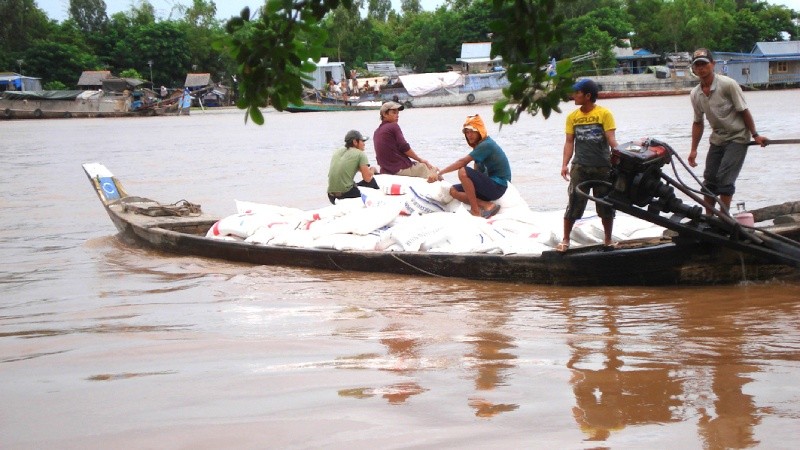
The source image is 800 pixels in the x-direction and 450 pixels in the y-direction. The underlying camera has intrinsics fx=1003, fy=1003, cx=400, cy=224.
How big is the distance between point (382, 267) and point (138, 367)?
258cm

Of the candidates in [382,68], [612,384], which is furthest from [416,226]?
[382,68]

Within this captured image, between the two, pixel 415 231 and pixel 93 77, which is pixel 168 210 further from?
pixel 93 77

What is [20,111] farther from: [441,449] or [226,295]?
[441,449]

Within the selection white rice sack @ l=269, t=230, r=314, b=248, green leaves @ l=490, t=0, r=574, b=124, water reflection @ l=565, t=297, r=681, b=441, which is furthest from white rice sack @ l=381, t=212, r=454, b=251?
green leaves @ l=490, t=0, r=574, b=124

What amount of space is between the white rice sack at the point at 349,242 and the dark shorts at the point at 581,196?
5.12 feet

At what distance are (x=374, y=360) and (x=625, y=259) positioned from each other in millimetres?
2132

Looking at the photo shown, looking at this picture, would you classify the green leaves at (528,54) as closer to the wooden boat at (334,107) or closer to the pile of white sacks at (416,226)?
the pile of white sacks at (416,226)

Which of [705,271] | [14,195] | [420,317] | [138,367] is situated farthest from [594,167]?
[14,195]

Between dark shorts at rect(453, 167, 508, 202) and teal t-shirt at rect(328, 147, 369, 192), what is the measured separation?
1179mm

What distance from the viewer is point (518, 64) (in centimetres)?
277

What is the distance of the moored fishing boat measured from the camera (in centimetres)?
566

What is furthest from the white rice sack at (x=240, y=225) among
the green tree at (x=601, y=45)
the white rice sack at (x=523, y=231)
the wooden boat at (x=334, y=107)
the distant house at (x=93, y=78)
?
the green tree at (x=601, y=45)

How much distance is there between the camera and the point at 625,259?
6164 mm

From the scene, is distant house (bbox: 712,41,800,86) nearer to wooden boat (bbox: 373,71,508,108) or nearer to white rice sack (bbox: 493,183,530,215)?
wooden boat (bbox: 373,71,508,108)
